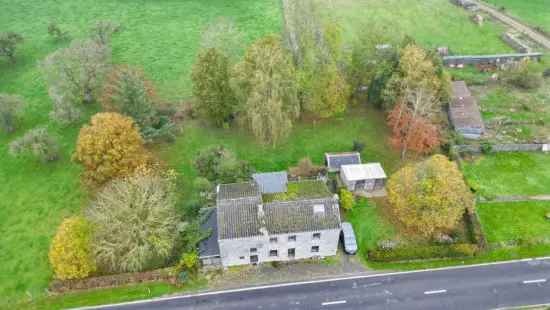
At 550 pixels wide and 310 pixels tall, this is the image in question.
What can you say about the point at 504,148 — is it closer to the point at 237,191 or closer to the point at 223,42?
the point at 237,191

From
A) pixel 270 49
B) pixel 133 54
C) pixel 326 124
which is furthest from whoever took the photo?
pixel 133 54

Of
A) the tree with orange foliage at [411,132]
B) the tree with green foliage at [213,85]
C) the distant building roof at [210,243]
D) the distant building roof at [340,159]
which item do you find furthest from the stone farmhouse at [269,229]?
the tree with green foliage at [213,85]

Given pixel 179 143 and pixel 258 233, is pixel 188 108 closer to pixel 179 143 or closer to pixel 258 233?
pixel 179 143

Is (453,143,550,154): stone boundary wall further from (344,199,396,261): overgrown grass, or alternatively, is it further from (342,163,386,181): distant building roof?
(344,199,396,261): overgrown grass

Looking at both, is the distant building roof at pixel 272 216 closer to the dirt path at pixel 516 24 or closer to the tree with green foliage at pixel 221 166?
the tree with green foliage at pixel 221 166

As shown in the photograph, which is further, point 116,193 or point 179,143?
point 179,143

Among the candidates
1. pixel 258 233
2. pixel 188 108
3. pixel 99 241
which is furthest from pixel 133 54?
pixel 258 233
